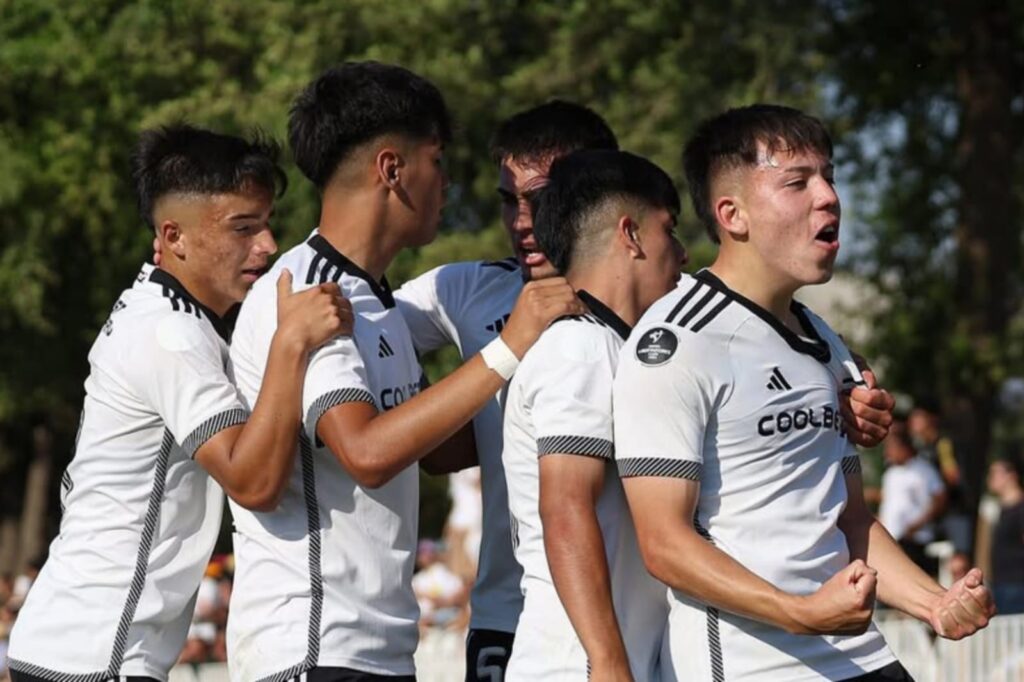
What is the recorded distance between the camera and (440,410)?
5012 mm

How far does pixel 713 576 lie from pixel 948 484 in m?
12.3

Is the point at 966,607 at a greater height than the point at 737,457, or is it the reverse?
the point at 737,457

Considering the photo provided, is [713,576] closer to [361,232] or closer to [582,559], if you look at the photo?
[582,559]

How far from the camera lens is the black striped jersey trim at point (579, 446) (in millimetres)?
4801

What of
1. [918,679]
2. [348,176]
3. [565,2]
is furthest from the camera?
[565,2]

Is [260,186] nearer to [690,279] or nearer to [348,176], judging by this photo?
[348,176]

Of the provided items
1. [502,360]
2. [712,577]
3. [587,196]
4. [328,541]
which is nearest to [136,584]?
[328,541]

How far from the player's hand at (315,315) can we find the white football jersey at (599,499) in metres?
0.51

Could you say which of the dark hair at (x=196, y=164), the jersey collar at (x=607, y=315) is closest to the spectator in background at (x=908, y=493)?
the dark hair at (x=196, y=164)

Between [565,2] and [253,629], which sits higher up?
[565,2]

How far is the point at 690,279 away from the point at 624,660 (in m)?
1.04

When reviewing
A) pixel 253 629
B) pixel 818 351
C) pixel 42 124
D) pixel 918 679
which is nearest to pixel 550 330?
pixel 818 351

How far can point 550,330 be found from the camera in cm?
501

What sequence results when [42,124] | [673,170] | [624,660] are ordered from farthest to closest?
[42,124] < [673,170] < [624,660]
